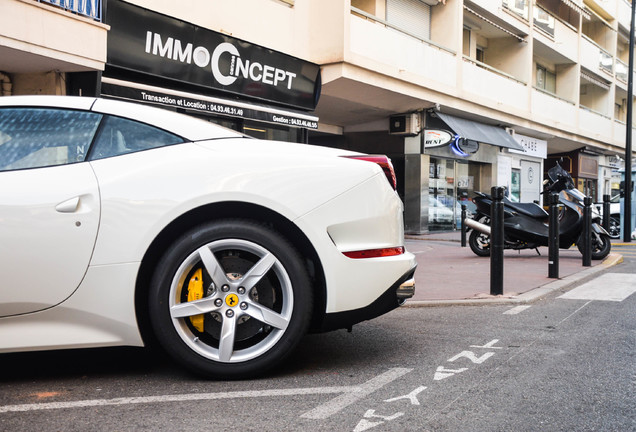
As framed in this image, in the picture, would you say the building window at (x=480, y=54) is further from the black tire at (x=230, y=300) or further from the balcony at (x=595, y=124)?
the black tire at (x=230, y=300)

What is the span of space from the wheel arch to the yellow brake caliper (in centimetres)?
20

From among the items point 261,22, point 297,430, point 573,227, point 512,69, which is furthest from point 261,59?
point 512,69

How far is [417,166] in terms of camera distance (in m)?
19.0

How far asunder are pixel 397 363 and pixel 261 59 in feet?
34.3

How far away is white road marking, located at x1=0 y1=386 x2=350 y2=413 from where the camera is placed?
9.52 feet

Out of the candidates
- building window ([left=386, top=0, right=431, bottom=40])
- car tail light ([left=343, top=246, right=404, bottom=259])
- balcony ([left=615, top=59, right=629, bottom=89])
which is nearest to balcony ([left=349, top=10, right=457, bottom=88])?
building window ([left=386, top=0, right=431, bottom=40])

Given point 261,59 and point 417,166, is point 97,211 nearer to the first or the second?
point 261,59

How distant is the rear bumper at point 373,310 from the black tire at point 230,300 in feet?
0.43

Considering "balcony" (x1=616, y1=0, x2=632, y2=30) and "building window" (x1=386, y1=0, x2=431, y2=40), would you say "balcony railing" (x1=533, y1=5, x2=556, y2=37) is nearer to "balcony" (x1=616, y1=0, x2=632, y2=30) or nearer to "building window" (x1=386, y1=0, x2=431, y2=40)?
"building window" (x1=386, y1=0, x2=431, y2=40)

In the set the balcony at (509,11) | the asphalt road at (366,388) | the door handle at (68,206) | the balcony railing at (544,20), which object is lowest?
the asphalt road at (366,388)

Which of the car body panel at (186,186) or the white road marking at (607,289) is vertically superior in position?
the car body panel at (186,186)

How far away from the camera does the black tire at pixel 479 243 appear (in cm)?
1164

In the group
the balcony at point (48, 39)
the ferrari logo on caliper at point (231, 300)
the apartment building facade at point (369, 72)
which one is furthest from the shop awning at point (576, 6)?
the ferrari logo on caliper at point (231, 300)

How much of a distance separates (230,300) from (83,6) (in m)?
7.33
